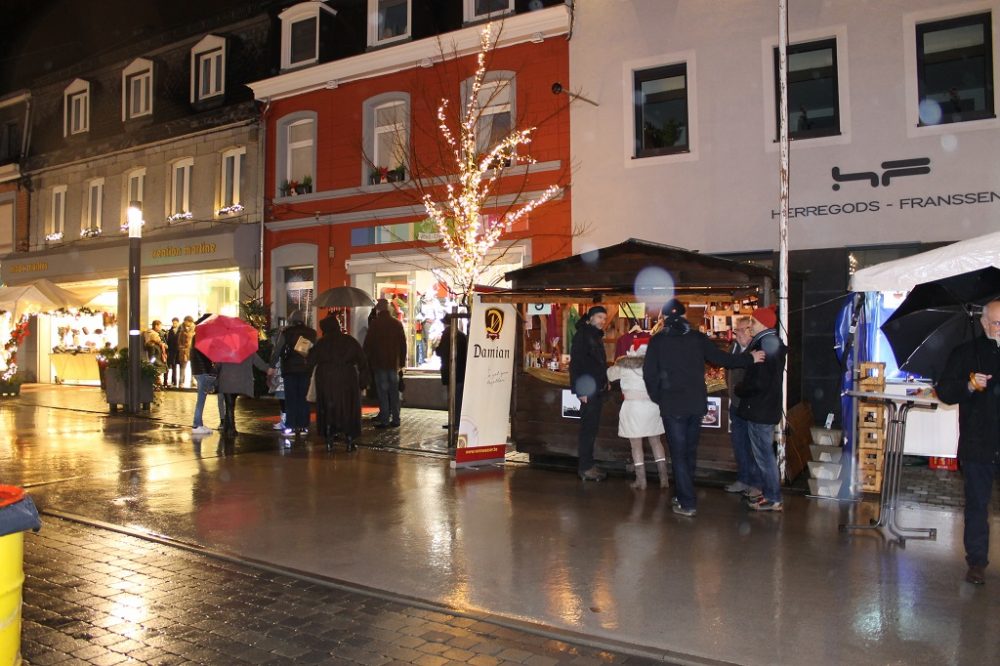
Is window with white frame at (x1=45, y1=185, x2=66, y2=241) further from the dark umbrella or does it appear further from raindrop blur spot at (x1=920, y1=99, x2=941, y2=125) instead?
raindrop blur spot at (x1=920, y1=99, x2=941, y2=125)

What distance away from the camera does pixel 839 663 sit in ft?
13.6

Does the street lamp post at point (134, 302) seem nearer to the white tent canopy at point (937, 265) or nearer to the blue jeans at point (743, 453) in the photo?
the blue jeans at point (743, 453)

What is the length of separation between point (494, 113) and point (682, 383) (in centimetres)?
986

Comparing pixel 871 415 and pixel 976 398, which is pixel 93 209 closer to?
pixel 871 415

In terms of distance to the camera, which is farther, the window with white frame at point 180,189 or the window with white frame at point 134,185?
the window with white frame at point 134,185

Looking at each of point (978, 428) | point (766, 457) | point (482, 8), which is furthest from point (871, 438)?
point (482, 8)

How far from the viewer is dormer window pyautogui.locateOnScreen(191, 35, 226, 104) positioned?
2006 cm

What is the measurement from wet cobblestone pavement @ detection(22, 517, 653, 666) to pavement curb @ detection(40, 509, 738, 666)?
50 mm

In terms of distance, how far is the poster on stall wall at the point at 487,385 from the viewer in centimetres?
961

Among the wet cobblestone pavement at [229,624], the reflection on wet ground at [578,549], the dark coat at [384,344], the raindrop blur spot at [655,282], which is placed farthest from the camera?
the dark coat at [384,344]

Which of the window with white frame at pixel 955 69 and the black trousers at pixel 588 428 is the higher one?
the window with white frame at pixel 955 69

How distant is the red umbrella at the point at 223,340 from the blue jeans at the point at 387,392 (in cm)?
221

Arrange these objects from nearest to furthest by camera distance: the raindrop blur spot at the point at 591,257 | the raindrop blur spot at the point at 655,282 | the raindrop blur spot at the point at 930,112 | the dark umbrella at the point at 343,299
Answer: the raindrop blur spot at the point at 655,282, the raindrop blur spot at the point at 591,257, the raindrop blur spot at the point at 930,112, the dark umbrella at the point at 343,299

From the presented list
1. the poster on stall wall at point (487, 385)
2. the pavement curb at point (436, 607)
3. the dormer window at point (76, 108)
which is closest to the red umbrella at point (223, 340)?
the poster on stall wall at point (487, 385)
